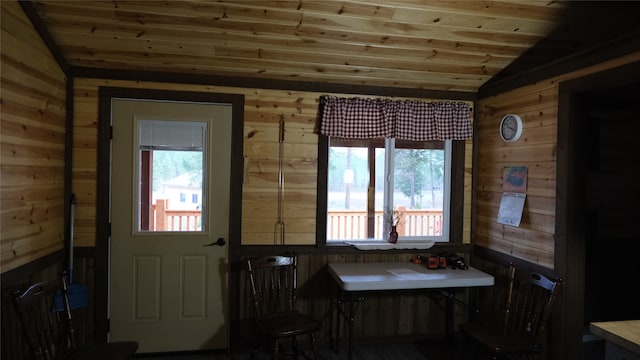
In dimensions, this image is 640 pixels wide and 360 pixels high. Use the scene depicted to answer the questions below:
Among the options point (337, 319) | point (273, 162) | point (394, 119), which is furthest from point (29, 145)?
point (394, 119)

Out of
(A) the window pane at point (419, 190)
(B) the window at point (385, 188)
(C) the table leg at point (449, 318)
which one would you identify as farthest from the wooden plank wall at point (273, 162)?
(C) the table leg at point (449, 318)

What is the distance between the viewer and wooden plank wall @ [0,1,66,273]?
2186 millimetres

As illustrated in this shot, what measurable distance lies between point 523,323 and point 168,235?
8.79 ft

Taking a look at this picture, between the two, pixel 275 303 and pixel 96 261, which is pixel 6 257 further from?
pixel 275 303

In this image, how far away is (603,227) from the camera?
11.8 feet

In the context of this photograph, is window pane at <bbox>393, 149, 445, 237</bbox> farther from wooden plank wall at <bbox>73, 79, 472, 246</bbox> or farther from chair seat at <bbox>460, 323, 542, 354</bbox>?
chair seat at <bbox>460, 323, 542, 354</bbox>

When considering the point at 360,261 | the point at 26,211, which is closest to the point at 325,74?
the point at 360,261

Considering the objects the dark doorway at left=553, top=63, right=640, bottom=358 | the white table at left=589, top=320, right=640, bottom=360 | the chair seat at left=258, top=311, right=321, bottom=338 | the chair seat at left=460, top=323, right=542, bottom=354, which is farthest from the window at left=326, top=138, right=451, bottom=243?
the white table at left=589, top=320, right=640, bottom=360

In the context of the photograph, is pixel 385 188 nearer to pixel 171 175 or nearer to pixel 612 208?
pixel 171 175

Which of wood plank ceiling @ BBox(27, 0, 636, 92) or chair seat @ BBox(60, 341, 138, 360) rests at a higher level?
wood plank ceiling @ BBox(27, 0, 636, 92)

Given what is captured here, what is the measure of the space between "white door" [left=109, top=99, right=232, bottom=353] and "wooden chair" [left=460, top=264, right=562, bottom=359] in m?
1.95

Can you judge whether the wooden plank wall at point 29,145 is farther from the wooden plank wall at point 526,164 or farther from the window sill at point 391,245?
the wooden plank wall at point 526,164

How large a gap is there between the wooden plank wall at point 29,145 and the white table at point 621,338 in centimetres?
291

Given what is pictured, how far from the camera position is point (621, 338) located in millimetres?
1442
